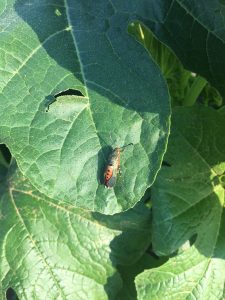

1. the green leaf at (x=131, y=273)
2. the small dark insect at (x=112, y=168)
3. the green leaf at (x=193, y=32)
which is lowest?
the green leaf at (x=131, y=273)

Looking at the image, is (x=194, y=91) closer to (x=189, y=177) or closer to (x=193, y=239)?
(x=189, y=177)

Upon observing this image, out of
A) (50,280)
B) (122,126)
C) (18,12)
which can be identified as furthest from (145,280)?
(18,12)

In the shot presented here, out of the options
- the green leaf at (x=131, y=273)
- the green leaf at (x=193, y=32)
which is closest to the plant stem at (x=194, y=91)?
the green leaf at (x=193, y=32)

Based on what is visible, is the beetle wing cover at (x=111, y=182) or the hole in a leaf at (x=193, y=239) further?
the hole in a leaf at (x=193, y=239)

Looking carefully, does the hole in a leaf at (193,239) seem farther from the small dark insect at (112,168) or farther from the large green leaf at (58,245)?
the small dark insect at (112,168)

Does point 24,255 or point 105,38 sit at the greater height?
point 105,38

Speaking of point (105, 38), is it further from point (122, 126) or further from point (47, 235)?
point (47, 235)

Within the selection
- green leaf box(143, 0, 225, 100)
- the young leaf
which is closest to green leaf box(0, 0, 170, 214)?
green leaf box(143, 0, 225, 100)

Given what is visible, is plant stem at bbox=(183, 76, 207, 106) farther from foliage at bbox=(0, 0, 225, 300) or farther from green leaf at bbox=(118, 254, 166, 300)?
green leaf at bbox=(118, 254, 166, 300)
